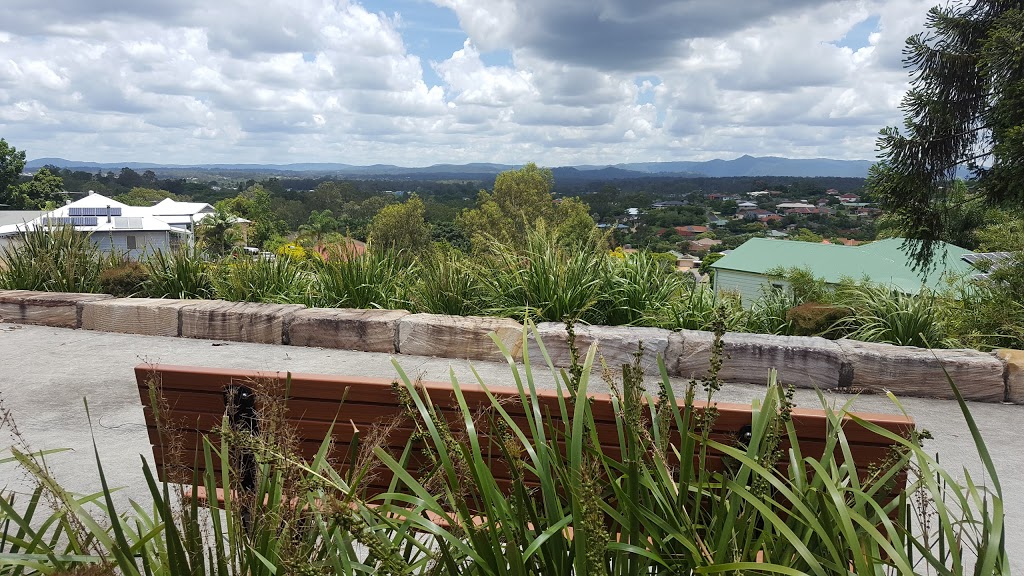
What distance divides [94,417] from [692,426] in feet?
12.6

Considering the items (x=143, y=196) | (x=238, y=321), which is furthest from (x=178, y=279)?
(x=143, y=196)

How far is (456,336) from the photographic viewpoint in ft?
18.3

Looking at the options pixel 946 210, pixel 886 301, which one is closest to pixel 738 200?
pixel 946 210

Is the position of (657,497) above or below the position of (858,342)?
above

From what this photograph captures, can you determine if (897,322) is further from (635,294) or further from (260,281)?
(260,281)

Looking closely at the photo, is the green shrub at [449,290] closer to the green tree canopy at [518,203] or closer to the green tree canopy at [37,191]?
the green tree canopy at [518,203]

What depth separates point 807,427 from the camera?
6.68 ft

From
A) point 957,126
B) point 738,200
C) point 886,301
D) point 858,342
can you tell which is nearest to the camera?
point 858,342

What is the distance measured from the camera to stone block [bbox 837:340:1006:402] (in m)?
4.87

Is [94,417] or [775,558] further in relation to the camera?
[94,417]

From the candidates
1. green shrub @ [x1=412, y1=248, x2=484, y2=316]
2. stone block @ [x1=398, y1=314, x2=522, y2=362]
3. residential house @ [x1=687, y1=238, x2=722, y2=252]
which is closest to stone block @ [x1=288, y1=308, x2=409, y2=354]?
stone block @ [x1=398, y1=314, x2=522, y2=362]

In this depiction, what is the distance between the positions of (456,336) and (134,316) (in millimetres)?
3052

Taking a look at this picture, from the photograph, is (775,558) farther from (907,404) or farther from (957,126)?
(957,126)

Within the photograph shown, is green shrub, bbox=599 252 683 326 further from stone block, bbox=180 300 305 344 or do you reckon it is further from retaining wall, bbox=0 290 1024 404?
stone block, bbox=180 300 305 344
